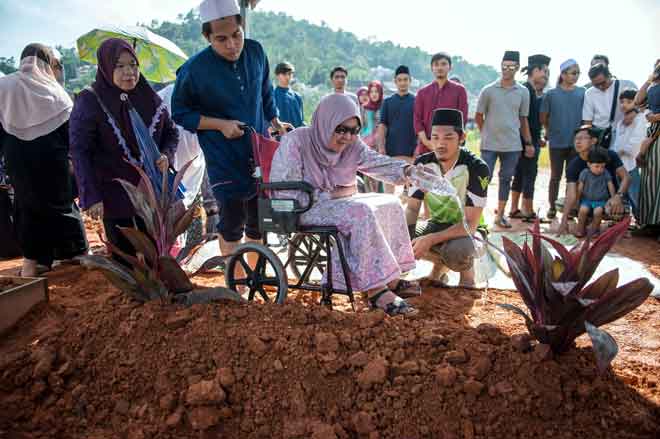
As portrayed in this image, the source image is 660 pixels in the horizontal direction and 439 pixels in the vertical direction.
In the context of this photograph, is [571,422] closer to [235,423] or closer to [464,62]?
[235,423]

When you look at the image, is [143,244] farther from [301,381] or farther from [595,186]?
[595,186]

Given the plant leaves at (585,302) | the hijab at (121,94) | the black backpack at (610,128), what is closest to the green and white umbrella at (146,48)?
the hijab at (121,94)

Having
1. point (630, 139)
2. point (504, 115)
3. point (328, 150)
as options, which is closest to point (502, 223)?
point (504, 115)

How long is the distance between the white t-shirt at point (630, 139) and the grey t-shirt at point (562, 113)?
48 cm

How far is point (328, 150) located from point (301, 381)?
1446mm

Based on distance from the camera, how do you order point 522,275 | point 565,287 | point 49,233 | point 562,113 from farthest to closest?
point 562,113 → point 49,233 → point 522,275 → point 565,287

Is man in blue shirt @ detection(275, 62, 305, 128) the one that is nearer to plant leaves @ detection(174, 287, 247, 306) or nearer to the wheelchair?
the wheelchair

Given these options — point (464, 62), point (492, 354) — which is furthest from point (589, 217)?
point (464, 62)

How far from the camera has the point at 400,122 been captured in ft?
19.1

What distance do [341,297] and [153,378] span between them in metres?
1.56

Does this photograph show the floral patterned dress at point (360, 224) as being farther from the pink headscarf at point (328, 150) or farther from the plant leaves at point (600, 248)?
the plant leaves at point (600, 248)

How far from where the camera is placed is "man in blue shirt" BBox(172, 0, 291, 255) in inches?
106

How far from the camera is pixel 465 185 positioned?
→ 126 inches

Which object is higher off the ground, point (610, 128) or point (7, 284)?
point (610, 128)
